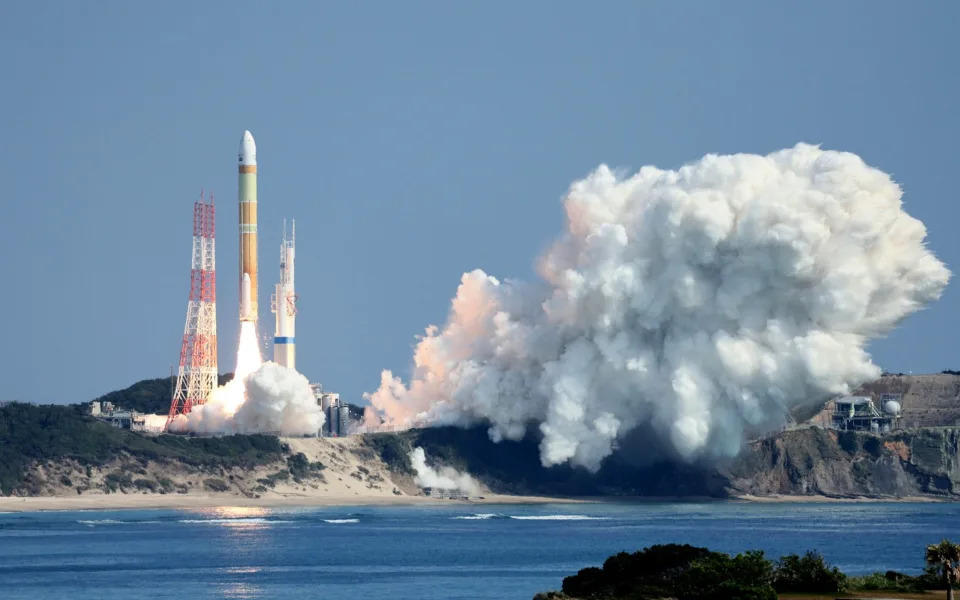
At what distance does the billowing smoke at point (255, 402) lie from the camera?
156 m

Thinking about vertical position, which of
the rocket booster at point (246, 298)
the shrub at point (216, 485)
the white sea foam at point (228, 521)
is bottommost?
the white sea foam at point (228, 521)

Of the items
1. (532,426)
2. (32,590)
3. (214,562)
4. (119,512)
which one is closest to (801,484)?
(532,426)

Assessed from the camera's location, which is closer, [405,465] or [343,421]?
[405,465]

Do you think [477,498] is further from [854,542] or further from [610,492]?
[854,542]

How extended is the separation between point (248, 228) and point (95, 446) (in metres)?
22.2

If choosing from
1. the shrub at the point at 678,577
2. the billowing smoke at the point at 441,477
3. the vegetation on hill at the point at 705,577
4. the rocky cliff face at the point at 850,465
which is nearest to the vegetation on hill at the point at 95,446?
the billowing smoke at the point at 441,477

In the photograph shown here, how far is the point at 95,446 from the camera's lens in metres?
158

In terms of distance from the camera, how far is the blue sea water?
86875 mm

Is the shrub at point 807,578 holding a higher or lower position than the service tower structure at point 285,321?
lower

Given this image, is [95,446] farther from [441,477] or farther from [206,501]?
[441,477]

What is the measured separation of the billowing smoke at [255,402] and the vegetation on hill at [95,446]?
1.51m

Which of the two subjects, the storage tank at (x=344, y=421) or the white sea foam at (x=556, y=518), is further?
the storage tank at (x=344, y=421)

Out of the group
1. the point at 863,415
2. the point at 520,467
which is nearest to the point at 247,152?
the point at 520,467

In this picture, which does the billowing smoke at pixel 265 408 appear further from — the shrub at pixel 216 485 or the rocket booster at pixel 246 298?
the shrub at pixel 216 485
